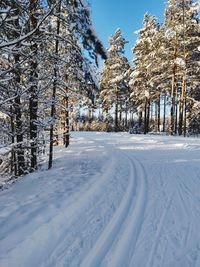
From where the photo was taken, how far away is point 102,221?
585 centimetres

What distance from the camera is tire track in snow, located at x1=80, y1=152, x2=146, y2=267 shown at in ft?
14.4

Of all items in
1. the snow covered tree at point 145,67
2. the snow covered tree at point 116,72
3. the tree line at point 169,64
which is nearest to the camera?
the tree line at point 169,64

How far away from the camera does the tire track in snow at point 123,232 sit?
438 cm

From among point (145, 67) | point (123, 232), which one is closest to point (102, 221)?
point (123, 232)

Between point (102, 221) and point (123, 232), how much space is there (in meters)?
0.69

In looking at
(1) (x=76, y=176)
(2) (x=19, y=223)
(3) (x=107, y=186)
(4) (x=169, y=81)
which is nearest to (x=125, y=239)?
(2) (x=19, y=223)

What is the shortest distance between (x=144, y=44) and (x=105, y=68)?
10.6 m

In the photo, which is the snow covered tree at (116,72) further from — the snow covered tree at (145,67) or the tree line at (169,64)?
the snow covered tree at (145,67)

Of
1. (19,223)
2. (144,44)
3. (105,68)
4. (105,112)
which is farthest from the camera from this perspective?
(105,112)

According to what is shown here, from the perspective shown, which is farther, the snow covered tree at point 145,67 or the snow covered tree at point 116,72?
the snow covered tree at point 116,72

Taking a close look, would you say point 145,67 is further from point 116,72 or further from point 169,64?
point 116,72

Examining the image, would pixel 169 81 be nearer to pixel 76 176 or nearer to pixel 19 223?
pixel 76 176

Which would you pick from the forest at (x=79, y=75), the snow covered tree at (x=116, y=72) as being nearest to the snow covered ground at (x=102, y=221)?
the forest at (x=79, y=75)

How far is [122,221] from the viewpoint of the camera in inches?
229
